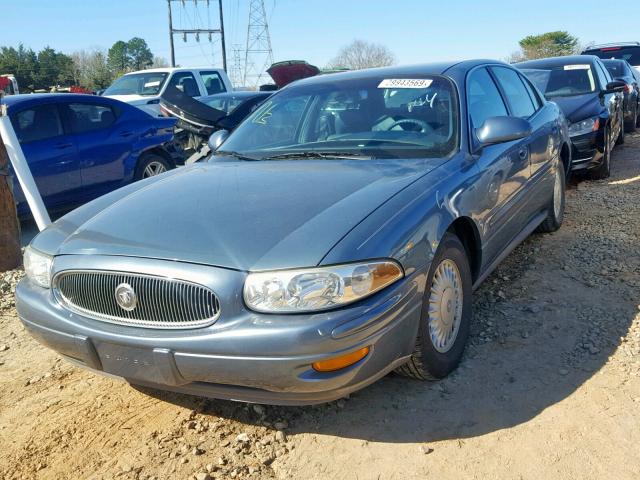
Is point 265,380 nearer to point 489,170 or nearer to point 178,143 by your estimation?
point 489,170

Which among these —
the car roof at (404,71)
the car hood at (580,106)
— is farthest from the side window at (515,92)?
the car hood at (580,106)

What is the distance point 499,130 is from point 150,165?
5638 millimetres

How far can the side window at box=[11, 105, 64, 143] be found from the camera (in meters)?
6.70

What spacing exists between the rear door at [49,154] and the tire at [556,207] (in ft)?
16.3

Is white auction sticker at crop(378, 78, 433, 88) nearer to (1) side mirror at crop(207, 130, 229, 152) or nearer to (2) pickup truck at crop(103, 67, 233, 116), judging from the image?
(1) side mirror at crop(207, 130, 229, 152)

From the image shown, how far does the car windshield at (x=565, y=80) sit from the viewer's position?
27.0 feet

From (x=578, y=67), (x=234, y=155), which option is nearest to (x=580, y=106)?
(x=578, y=67)

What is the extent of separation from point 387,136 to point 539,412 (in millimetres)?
1727

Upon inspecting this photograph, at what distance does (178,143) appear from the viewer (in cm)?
871

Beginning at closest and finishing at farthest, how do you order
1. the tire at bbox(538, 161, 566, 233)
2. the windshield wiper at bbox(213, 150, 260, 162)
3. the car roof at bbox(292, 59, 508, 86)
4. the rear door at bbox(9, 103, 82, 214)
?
the windshield wiper at bbox(213, 150, 260, 162) → the car roof at bbox(292, 59, 508, 86) → the tire at bbox(538, 161, 566, 233) → the rear door at bbox(9, 103, 82, 214)

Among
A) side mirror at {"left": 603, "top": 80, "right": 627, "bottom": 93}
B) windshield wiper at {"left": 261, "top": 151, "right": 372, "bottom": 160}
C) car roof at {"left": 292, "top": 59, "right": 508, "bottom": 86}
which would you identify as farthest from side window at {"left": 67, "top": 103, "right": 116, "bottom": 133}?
side mirror at {"left": 603, "top": 80, "right": 627, "bottom": 93}

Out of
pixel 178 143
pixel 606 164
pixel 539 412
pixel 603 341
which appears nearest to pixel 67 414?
pixel 539 412

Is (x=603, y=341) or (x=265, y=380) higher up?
(x=265, y=380)

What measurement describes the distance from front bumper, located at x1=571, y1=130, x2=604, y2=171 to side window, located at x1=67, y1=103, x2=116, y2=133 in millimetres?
5496
